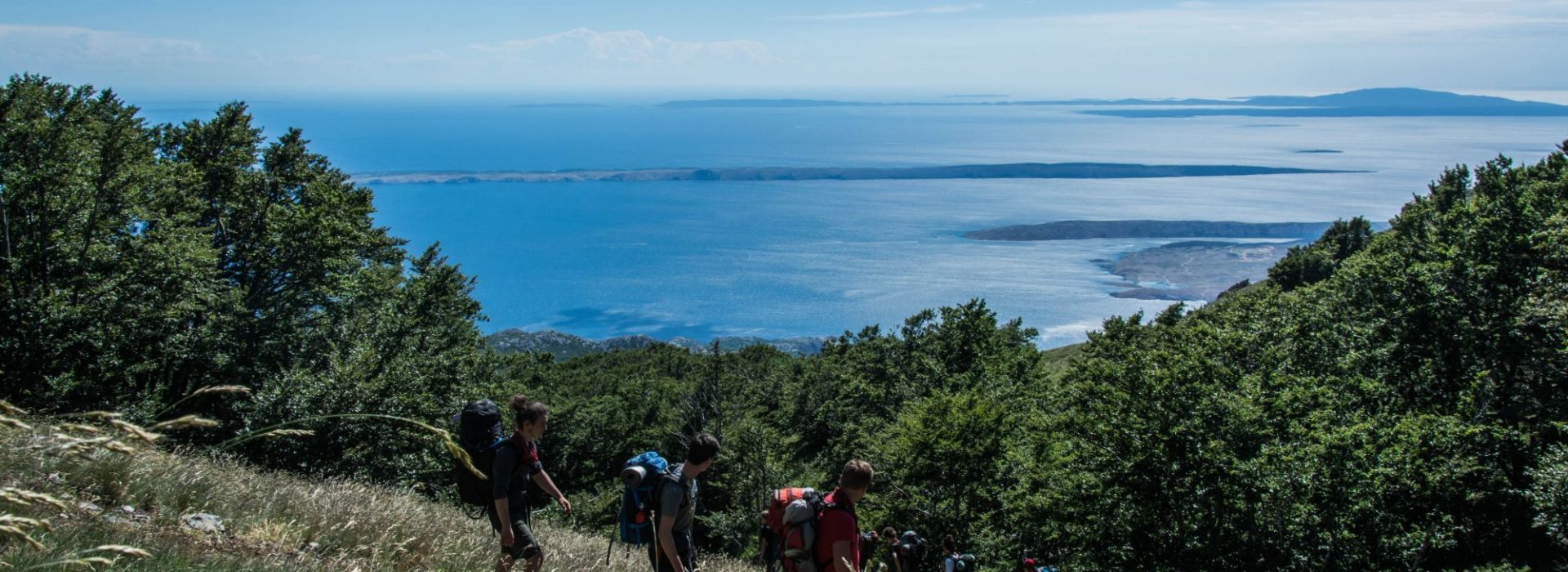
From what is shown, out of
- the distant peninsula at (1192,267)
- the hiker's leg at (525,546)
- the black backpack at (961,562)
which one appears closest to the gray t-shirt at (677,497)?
the hiker's leg at (525,546)

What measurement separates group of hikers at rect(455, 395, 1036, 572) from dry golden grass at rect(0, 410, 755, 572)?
627mm

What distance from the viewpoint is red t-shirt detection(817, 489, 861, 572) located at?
617 cm

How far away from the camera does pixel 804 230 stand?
18675cm

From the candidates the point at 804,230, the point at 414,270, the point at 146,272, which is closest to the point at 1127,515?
the point at 146,272

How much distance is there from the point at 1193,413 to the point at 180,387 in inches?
1086

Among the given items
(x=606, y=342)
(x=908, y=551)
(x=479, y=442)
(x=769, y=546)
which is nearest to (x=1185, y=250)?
(x=606, y=342)

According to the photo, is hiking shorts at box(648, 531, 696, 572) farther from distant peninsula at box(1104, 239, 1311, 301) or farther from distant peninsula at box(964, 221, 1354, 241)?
distant peninsula at box(964, 221, 1354, 241)

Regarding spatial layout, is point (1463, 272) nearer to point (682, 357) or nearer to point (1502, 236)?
point (1502, 236)

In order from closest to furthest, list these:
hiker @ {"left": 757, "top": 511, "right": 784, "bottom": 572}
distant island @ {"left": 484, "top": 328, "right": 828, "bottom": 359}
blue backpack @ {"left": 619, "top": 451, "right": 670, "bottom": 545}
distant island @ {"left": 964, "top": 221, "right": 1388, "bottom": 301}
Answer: blue backpack @ {"left": 619, "top": 451, "right": 670, "bottom": 545} → hiker @ {"left": 757, "top": 511, "right": 784, "bottom": 572} → distant island @ {"left": 484, "top": 328, "right": 828, "bottom": 359} → distant island @ {"left": 964, "top": 221, "right": 1388, "bottom": 301}

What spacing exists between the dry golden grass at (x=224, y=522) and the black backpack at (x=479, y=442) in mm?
558

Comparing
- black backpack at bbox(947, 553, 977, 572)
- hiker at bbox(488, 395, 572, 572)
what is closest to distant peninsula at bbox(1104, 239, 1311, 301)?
black backpack at bbox(947, 553, 977, 572)

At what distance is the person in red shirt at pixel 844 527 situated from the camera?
20.1 ft

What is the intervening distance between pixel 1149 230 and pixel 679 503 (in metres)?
189

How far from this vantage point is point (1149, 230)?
177000 millimetres
